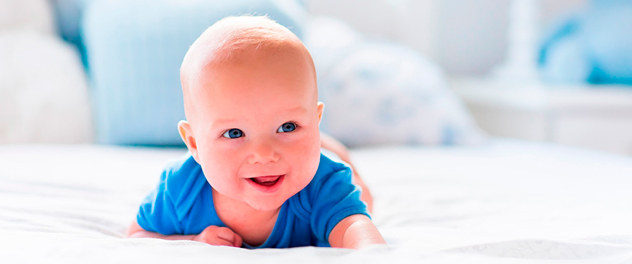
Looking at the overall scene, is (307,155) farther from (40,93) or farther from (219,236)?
(40,93)

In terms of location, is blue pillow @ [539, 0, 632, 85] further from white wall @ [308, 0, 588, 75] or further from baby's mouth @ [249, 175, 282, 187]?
baby's mouth @ [249, 175, 282, 187]

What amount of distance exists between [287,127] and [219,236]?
198 mm

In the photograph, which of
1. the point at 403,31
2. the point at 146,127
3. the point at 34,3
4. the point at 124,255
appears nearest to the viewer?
the point at 124,255

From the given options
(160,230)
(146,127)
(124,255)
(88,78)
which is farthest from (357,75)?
(124,255)

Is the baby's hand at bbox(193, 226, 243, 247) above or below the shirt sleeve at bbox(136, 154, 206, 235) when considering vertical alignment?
below

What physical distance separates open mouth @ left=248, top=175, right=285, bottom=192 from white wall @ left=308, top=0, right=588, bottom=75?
1637mm

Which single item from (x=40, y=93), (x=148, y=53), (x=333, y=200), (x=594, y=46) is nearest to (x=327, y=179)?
(x=333, y=200)

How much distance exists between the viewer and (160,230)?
78 cm

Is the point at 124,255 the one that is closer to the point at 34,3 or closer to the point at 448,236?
the point at 448,236

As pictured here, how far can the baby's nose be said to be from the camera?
0.62 metres

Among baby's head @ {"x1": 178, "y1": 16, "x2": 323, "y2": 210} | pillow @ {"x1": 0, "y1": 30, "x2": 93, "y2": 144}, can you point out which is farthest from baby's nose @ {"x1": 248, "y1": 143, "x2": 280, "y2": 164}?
pillow @ {"x1": 0, "y1": 30, "x2": 93, "y2": 144}

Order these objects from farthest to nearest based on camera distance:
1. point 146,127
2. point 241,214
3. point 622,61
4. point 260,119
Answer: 1. point 622,61
2. point 146,127
3. point 241,214
4. point 260,119

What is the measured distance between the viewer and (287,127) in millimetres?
651

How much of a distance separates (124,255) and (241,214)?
0.26 m
